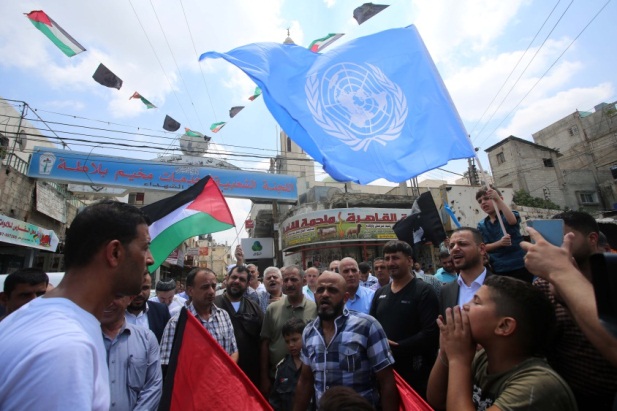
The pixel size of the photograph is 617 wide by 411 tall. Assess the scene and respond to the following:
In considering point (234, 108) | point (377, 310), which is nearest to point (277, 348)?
point (377, 310)

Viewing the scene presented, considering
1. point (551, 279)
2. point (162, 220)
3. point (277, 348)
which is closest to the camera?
point (551, 279)

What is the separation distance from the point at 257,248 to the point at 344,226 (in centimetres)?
770

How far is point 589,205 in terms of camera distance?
24859 millimetres

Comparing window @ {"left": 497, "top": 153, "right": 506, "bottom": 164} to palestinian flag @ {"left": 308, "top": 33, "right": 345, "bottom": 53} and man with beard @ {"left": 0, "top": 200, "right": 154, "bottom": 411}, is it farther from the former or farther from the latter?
man with beard @ {"left": 0, "top": 200, "right": 154, "bottom": 411}

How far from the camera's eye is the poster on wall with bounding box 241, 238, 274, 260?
23192 mm

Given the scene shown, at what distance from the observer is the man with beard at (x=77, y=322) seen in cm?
96

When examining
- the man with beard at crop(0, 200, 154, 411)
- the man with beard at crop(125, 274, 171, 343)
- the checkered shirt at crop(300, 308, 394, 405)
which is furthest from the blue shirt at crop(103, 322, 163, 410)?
the man with beard at crop(0, 200, 154, 411)

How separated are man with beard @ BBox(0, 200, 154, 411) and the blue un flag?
7.85 feet

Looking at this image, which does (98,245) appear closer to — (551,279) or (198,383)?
(198,383)

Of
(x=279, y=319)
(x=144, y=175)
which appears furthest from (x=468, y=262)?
(x=144, y=175)

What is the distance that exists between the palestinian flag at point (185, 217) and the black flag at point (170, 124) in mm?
10134

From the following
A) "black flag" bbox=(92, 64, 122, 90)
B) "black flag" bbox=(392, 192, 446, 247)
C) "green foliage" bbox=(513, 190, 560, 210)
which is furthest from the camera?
"green foliage" bbox=(513, 190, 560, 210)

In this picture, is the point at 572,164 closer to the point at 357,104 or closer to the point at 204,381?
the point at 357,104

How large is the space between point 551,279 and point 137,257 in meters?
1.80
